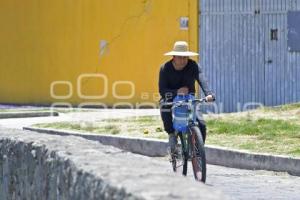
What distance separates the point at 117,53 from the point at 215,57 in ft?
9.29

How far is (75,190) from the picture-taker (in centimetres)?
505

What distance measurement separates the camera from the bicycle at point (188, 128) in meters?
9.36

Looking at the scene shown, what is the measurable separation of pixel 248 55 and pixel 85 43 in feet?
14.7

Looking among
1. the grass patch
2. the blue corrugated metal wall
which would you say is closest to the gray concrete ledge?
the grass patch

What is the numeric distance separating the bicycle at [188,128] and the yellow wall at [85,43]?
11873 mm

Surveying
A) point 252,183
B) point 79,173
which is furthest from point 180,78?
point 79,173

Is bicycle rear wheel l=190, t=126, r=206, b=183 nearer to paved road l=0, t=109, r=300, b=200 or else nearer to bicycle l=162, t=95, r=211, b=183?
bicycle l=162, t=95, r=211, b=183

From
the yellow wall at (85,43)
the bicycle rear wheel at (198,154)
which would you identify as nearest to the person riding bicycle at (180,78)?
the bicycle rear wheel at (198,154)

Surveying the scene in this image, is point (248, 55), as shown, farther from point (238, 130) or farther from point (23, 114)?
point (238, 130)

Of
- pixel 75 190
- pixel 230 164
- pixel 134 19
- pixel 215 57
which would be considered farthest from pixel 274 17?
pixel 75 190

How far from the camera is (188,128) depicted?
Result: 962cm

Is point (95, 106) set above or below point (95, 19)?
below

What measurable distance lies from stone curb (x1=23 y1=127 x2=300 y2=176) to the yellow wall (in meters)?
7.67

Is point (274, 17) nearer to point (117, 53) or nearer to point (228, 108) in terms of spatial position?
point (228, 108)
